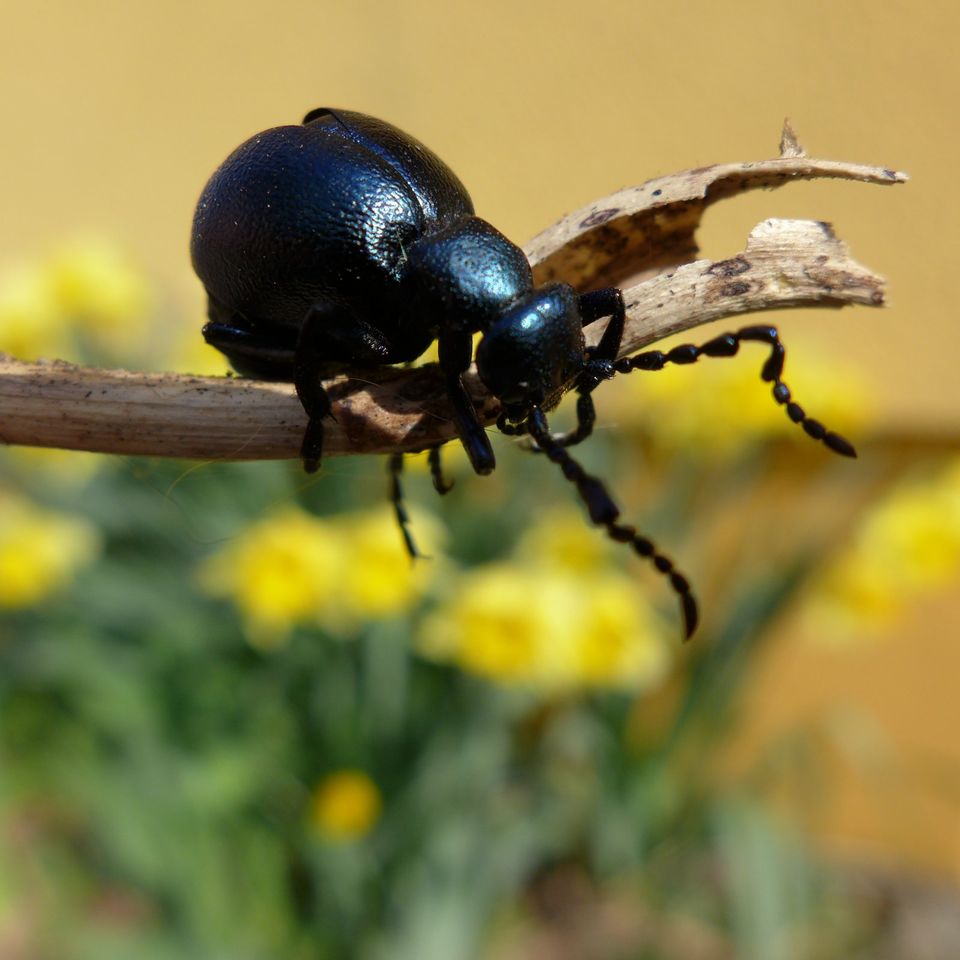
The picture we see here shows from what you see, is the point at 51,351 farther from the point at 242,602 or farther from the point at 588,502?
the point at 588,502

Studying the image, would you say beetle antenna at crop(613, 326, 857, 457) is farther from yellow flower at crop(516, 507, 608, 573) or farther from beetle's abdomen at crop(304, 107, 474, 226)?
yellow flower at crop(516, 507, 608, 573)

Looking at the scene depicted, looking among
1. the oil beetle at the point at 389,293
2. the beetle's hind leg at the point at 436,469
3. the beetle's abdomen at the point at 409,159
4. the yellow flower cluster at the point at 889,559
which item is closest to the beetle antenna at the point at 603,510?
the oil beetle at the point at 389,293

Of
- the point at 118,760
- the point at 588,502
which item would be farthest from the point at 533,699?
the point at 588,502

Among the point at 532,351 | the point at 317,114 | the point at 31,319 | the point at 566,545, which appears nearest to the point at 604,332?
the point at 532,351

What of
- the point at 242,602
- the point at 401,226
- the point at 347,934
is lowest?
the point at 347,934

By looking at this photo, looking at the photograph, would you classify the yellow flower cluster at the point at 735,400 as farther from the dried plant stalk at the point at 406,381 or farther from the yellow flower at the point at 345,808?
the dried plant stalk at the point at 406,381

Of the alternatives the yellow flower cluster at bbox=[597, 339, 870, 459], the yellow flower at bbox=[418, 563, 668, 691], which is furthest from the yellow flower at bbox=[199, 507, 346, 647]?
the yellow flower cluster at bbox=[597, 339, 870, 459]

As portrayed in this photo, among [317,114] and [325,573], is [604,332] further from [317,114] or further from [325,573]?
[325,573]
